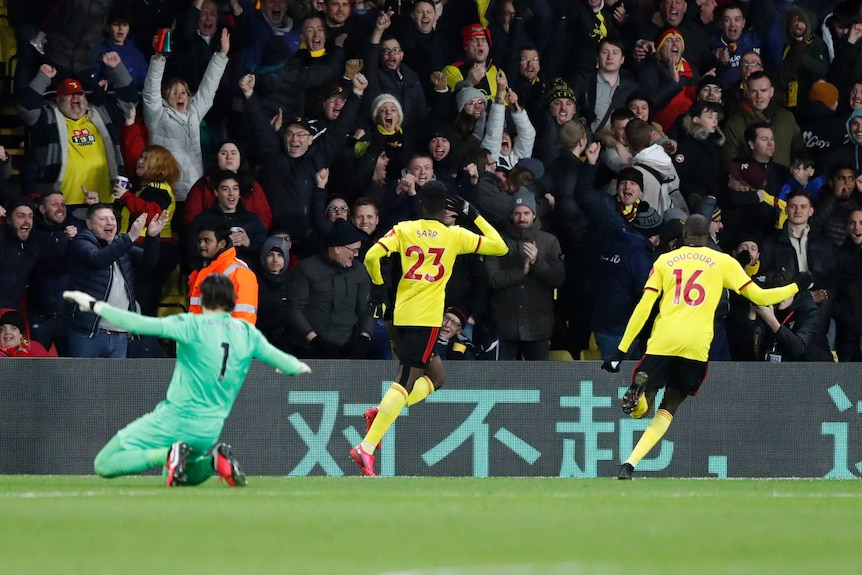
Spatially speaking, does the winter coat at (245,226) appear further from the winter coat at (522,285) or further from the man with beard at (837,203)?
the man with beard at (837,203)

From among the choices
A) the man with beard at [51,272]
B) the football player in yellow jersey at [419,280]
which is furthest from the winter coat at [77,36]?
the football player in yellow jersey at [419,280]

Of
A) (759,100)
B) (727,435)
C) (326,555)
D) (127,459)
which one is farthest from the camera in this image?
(759,100)

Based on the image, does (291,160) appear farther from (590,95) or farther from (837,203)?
(837,203)

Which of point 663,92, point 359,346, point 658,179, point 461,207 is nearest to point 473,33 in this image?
point 663,92

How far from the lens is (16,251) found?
14828 mm

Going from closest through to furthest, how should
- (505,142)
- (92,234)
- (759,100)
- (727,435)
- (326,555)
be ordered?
(326,555), (92,234), (727,435), (505,142), (759,100)

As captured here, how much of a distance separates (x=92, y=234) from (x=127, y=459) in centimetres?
407

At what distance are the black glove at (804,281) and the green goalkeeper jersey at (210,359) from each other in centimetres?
597

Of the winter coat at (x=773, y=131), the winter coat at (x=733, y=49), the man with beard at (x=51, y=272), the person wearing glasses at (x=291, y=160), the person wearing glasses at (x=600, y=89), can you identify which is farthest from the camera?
the winter coat at (x=733, y=49)

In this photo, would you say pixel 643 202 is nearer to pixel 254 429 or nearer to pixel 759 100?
pixel 759 100

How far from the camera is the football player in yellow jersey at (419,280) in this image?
540 inches

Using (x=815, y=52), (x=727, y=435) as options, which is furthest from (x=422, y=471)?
(x=815, y=52)

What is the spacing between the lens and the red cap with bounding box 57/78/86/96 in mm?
15445

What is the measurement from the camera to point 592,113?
18.1 m
